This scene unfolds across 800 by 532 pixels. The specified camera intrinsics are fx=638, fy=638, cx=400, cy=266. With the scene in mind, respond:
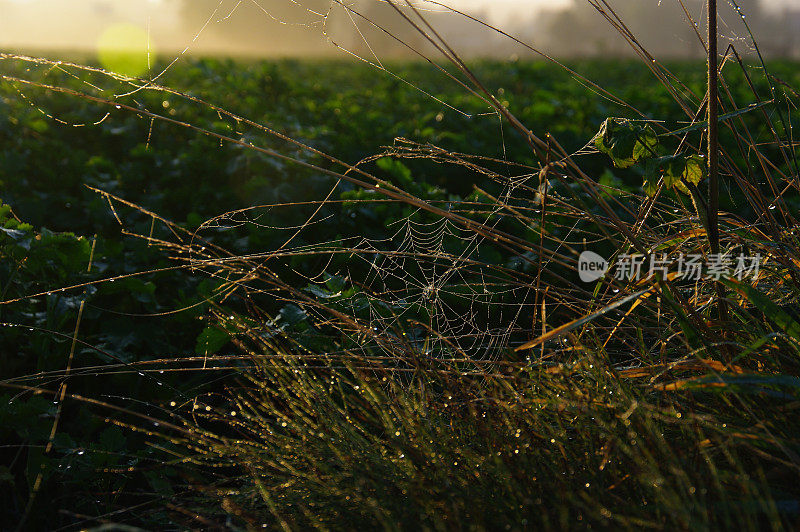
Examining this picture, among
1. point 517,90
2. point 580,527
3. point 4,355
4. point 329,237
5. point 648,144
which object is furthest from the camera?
point 517,90

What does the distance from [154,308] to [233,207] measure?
1.31 metres

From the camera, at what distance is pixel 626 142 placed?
1.39 m

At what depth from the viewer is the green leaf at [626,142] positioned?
54.9 inches

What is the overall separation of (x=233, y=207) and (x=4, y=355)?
1521 millimetres

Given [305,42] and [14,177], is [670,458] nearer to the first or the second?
[14,177]

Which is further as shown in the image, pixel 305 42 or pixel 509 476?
pixel 305 42

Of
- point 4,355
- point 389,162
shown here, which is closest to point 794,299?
point 389,162

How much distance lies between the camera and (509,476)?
1.19 m

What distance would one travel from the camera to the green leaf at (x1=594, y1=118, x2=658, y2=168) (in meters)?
1.39

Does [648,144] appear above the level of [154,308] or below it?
above

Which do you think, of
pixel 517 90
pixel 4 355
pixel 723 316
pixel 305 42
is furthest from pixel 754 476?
pixel 305 42

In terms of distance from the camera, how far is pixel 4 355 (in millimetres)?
2201

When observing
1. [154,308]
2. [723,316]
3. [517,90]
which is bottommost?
[154,308]

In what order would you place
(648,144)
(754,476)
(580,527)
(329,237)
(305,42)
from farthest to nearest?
1. (305,42)
2. (329,237)
3. (648,144)
4. (754,476)
5. (580,527)
